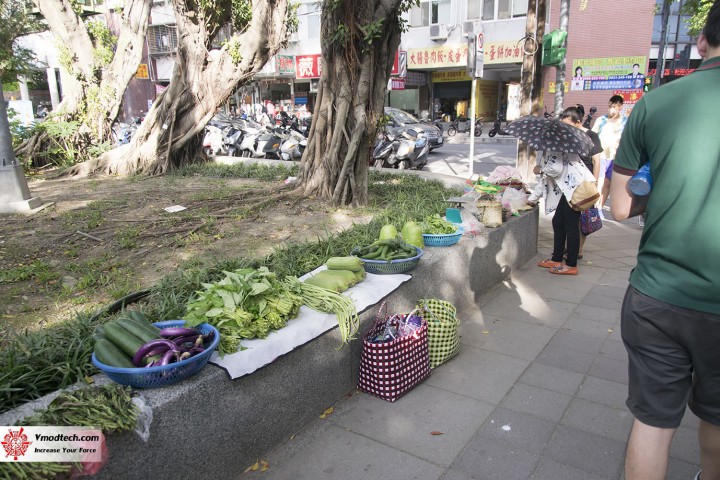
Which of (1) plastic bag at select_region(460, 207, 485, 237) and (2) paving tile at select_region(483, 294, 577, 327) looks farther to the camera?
(1) plastic bag at select_region(460, 207, 485, 237)

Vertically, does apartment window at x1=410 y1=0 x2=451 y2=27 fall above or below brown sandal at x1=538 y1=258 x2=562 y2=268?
above

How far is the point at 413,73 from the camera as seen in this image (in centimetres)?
2966

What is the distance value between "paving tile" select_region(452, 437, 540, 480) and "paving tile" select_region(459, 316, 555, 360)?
3.87 feet

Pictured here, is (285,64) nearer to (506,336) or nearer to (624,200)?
(506,336)

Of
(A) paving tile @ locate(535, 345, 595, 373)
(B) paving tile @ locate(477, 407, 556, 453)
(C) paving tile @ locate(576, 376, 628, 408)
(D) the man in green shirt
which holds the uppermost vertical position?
(D) the man in green shirt

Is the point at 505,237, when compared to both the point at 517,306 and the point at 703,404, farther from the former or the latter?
the point at 703,404

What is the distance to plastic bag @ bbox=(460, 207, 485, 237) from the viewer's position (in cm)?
493

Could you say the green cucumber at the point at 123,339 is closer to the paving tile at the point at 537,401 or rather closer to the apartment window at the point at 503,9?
the paving tile at the point at 537,401

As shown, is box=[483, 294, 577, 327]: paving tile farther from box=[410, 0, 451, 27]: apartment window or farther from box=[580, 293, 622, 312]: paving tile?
box=[410, 0, 451, 27]: apartment window

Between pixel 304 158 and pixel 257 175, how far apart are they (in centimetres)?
273

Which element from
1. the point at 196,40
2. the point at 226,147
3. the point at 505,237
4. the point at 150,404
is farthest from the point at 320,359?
the point at 226,147

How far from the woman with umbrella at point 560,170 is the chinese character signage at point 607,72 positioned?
733 inches

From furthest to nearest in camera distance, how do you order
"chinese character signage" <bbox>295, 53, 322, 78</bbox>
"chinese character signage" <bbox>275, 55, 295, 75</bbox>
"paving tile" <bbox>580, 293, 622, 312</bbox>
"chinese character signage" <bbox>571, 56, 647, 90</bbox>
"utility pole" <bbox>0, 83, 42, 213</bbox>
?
"chinese character signage" <bbox>275, 55, 295, 75</bbox> → "chinese character signage" <bbox>295, 53, 322, 78</bbox> → "chinese character signage" <bbox>571, 56, 647, 90</bbox> → "utility pole" <bbox>0, 83, 42, 213</bbox> → "paving tile" <bbox>580, 293, 622, 312</bbox>

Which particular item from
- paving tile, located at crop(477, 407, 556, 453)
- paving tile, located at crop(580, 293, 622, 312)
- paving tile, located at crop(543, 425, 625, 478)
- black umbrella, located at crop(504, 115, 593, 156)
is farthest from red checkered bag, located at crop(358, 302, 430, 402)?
black umbrella, located at crop(504, 115, 593, 156)
